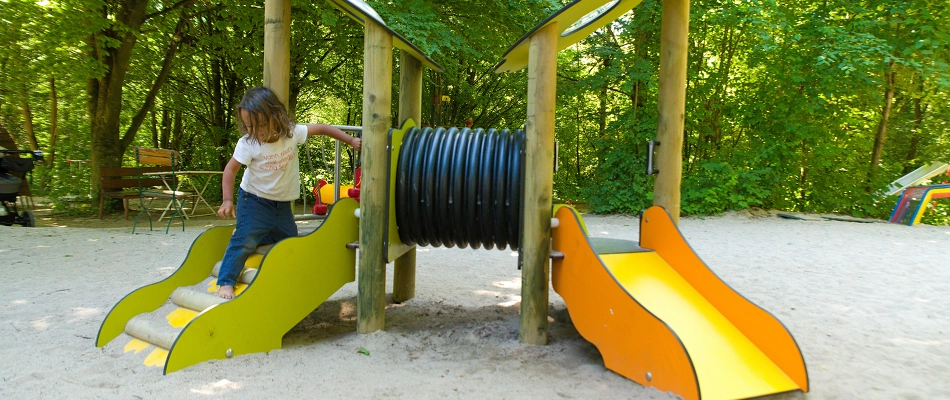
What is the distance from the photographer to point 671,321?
250 centimetres

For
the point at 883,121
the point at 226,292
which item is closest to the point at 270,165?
the point at 226,292

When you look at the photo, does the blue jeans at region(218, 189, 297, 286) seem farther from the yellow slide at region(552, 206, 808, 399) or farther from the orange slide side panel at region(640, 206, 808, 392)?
the orange slide side panel at region(640, 206, 808, 392)

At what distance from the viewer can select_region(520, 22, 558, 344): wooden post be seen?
2.90m

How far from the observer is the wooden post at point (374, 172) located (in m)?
3.08

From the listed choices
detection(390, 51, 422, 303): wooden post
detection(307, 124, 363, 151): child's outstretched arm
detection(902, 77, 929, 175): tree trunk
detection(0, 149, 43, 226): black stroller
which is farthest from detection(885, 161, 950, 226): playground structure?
detection(0, 149, 43, 226): black stroller

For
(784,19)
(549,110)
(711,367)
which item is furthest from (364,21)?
(784,19)

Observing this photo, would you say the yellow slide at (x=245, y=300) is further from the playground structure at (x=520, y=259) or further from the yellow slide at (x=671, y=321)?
the yellow slide at (x=671, y=321)

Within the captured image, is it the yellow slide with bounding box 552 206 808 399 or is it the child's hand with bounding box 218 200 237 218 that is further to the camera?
the child's hand with bounding box 218 200 237 218

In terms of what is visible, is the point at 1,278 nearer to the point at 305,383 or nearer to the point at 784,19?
the point at 305,383

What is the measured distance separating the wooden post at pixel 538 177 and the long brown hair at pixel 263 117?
1390 mm

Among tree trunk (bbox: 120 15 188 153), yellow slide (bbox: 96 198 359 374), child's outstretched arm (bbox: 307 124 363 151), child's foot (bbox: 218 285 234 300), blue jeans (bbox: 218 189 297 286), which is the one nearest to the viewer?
yellow slide (bbox: 96 198 359 374)

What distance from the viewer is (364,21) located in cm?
315

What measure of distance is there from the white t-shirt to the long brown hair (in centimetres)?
4

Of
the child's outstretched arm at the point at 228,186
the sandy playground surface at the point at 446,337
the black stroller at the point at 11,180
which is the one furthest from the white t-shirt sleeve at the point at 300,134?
the black stroller at the point at 11,180
